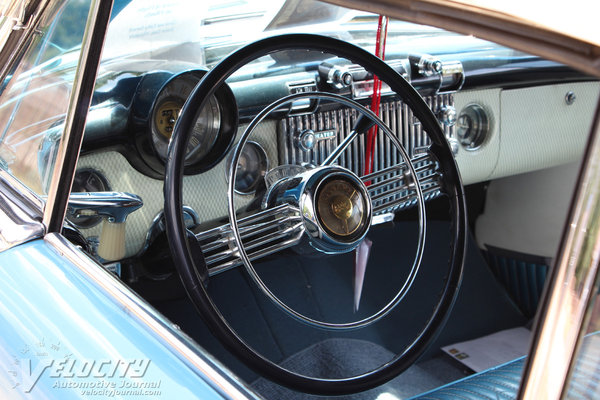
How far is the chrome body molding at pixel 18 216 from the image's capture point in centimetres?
98

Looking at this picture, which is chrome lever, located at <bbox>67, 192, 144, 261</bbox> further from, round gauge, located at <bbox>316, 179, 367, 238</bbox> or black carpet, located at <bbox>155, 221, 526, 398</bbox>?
black carpet, located at <bbox>155, 221, 526, 398</bbox>

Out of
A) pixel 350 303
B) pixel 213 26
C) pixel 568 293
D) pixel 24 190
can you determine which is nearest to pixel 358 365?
pixel 350 303

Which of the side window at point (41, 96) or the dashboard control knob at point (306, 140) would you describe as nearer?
the side window at point (41, 96)

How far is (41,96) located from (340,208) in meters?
0.61

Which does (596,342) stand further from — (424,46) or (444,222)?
(444,222)

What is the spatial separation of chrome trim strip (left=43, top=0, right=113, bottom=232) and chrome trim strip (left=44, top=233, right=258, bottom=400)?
50mm

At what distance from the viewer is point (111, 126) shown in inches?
57.0

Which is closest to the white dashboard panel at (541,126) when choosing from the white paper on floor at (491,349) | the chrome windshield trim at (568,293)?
the white paper on floor at (491,349)

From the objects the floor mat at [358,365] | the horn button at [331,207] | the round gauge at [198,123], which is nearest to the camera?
the horn button at [331,207]

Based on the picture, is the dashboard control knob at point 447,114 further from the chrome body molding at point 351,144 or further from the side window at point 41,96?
the side window at point 41,96

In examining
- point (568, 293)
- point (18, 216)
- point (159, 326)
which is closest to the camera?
point (568, 293)

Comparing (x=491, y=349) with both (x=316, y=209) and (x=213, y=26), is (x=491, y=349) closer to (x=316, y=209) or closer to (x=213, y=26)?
(x=316, y=209)

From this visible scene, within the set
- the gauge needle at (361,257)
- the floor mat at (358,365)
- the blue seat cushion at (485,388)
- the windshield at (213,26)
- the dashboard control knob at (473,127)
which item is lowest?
the floor mat at (358,365)

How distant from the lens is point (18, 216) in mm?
1041
